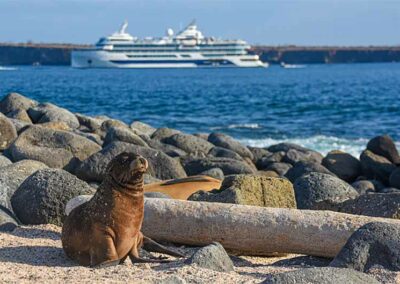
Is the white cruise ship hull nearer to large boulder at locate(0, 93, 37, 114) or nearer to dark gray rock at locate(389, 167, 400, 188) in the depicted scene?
large boulder at locate(0, 93, 37, 114)

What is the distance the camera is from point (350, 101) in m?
44.2

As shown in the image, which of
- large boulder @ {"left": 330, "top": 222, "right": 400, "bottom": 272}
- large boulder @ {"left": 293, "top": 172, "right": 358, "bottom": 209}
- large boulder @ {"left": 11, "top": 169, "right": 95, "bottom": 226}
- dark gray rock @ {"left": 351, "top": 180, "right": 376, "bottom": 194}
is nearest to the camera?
large boulder @ {"left": 330, "top": 222, "right": 400, "bottom": 272}

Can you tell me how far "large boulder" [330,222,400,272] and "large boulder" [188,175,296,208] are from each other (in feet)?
6.07

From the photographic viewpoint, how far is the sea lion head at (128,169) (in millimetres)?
6316

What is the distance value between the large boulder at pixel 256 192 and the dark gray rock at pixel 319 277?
9.02ft

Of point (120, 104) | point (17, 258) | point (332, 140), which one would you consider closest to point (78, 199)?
point (17, 258)

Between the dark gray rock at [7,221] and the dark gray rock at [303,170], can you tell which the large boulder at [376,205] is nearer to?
the dark gray rock at [7,221]

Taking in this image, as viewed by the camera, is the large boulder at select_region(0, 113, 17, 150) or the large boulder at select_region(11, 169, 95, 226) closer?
the large boulder at select_region(11, 169, 95, 226)

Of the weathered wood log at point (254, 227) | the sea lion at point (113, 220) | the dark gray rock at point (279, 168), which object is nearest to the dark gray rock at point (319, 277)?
the sea lion at point (113, 220)

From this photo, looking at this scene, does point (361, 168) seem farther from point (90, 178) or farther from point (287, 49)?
point (287, 49)

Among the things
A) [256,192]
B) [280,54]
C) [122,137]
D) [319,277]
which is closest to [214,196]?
[256,192]

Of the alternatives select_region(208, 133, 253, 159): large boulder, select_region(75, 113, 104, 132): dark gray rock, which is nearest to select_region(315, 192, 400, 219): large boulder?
select_region(208, 133, 253, 159): large boulder

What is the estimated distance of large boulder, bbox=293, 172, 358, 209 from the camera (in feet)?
28.9

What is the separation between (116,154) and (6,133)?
3129mm
